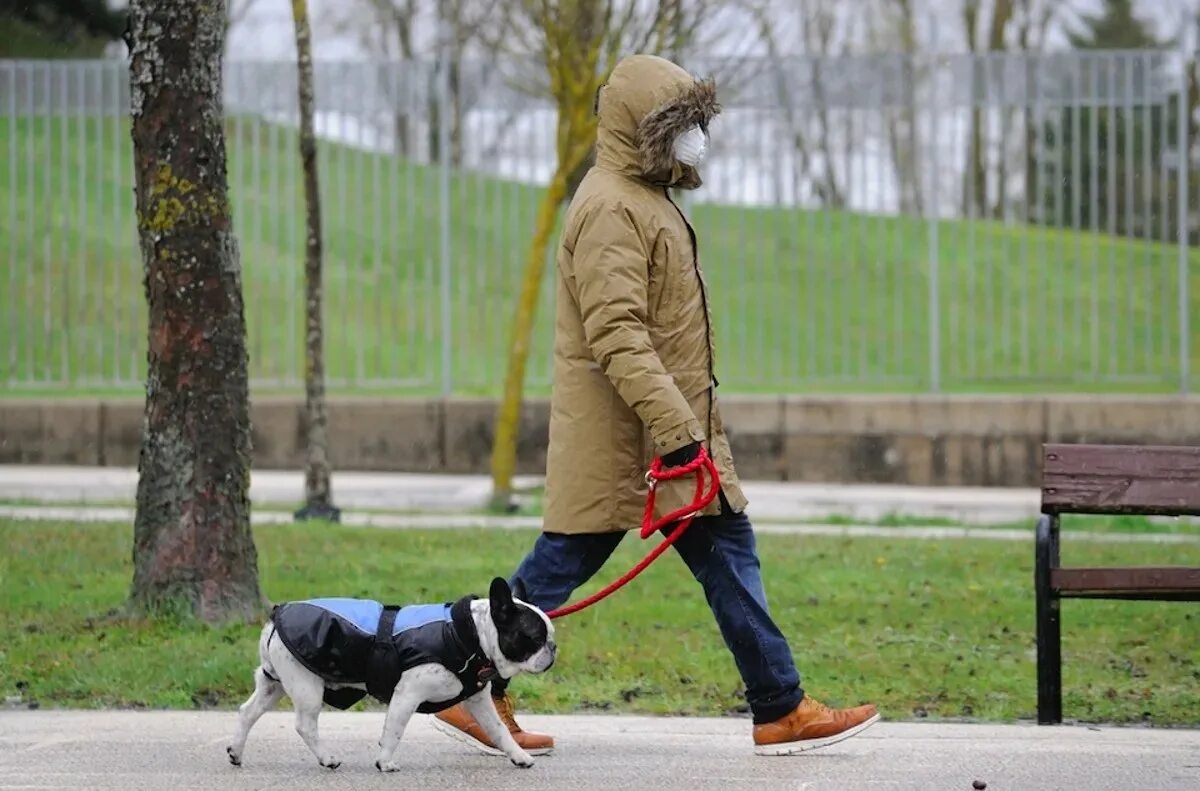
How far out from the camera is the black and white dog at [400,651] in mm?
5461

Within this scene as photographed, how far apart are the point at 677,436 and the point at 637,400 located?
0.51 feet

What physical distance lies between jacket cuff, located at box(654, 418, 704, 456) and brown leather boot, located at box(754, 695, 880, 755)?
37.4 inches

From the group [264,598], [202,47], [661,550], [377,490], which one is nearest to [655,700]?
[661,550]

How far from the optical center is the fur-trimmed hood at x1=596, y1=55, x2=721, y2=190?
18.9 feet

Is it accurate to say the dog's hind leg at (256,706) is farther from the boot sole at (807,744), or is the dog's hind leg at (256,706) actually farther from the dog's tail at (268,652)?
the boot sole at (807,744)

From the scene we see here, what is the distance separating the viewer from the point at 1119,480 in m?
6.64

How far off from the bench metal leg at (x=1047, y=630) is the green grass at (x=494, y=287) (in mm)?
9396

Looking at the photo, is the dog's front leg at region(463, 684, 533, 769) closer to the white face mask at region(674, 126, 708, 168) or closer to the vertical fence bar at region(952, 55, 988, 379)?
the white face mask at region(674, 126, 708, 168)

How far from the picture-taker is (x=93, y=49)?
3088 centimetres

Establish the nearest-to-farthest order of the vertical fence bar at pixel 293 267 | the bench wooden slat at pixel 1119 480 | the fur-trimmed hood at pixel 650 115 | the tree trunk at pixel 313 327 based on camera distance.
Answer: the fur-trimmed hood at pixel 650 115, the bench wooden slat at pixel 1119 480, the tree trunk at pixel 313 327, the vertical fence bar at pixel 293 267

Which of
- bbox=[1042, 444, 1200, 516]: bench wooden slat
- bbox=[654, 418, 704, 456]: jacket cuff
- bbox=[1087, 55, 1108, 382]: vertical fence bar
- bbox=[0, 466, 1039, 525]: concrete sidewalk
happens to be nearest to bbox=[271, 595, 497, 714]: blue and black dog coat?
bbox=[654, 418, 704, 456]: jacket cuff

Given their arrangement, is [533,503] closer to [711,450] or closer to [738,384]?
[738,384]

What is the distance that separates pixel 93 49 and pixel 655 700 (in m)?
26.0

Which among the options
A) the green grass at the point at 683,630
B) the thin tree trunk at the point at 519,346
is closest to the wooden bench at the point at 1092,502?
the green grass at the point at 683,630
